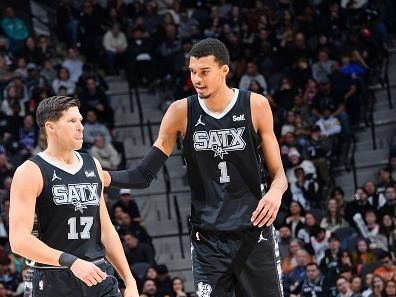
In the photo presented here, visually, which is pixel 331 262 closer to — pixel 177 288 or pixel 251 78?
pixel 177 288

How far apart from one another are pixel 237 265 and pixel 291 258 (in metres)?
7.87

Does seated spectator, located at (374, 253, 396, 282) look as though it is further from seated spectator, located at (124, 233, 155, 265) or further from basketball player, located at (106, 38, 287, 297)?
basketball player, located at (106, 38, 287, 297)

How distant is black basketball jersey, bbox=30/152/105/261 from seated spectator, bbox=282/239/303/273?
27.1 feet

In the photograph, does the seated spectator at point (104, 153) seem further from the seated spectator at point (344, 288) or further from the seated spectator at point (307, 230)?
the seated spectator at point (344, 288)

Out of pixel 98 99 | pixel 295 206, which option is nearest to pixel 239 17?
pixel 98 99

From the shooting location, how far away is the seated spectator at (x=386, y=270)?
1429cm

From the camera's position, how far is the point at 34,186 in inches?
268

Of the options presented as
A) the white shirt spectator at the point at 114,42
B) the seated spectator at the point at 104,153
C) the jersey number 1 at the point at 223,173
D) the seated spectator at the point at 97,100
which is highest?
the white shirt spectator at the point at 114,42

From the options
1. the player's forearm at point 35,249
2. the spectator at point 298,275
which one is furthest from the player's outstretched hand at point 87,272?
the spectator at point 298,275

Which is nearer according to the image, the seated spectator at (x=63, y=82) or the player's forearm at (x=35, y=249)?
the player's forearm at (x=35, y=249)

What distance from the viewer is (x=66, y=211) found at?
6.90 meters

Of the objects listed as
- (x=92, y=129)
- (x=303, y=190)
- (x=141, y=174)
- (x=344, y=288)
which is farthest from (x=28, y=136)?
(x=141, y=174)

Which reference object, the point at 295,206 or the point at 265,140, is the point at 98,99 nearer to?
the point at 295,206

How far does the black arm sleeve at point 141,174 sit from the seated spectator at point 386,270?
7.43m
